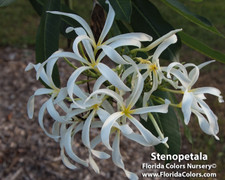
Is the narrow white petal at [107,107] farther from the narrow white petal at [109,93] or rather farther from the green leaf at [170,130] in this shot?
the green leaf at [170,130]

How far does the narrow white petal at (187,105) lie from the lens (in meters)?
0.67

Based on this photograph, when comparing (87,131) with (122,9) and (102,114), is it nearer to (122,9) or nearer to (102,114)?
(102,114)

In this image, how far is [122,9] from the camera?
83 centimetres

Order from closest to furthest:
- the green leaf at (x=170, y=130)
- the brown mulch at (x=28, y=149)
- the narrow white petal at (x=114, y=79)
Result: 1. the narrow white petal at (x=114, y=79)
2. the green leaf at (x=170, y=130)
3. the brown mulch at (x=28, y=149)

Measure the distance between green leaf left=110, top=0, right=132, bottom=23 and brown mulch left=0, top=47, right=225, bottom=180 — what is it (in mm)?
1952

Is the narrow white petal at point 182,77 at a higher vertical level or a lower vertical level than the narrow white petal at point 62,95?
lower

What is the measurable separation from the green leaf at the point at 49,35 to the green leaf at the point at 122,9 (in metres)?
Answer: 0.19

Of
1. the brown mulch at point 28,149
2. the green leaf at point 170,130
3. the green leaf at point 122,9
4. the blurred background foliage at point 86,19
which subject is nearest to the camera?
the green leaf at point 122,9

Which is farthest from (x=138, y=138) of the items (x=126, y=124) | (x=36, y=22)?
(x=36, y=22)

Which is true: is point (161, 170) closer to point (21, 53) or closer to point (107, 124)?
point (21, 53)

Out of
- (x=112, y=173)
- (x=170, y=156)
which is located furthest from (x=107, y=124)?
(x=112, y=173)

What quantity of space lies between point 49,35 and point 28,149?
Answer: 1949 millimetres

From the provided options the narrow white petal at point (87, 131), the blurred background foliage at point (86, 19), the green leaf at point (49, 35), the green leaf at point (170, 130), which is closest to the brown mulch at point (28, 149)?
the blurred background foliage at point (86, 19)

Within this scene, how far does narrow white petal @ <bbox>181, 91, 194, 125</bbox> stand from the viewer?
672mm
